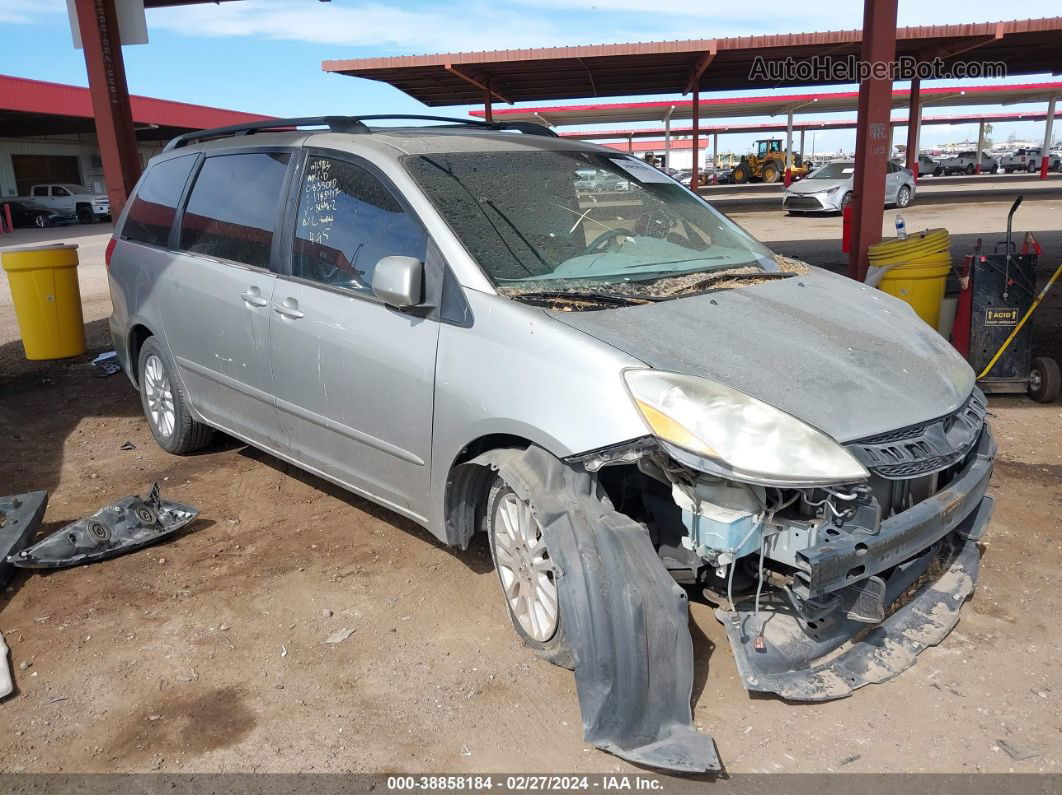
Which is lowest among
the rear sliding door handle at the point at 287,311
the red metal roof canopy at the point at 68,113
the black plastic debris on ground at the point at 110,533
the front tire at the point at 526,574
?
the black plastic debris on ground at the point at 110,533

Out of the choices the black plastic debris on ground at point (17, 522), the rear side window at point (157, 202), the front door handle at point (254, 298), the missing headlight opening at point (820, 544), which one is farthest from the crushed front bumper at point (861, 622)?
the rear side window at point (157, 202)

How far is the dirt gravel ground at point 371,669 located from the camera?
8.59ft

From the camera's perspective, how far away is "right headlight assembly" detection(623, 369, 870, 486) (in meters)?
2.46

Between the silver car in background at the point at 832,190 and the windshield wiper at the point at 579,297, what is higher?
the windshield wiper at the point at 579,297

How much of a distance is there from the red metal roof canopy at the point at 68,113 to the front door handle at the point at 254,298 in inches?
1173

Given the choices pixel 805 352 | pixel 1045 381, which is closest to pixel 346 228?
pixel 805 352

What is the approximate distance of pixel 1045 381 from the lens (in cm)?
587

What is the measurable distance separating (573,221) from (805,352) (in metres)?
1.20

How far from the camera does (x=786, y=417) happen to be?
8.39ft

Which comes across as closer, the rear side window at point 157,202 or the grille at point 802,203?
the rear side window at point 157,202

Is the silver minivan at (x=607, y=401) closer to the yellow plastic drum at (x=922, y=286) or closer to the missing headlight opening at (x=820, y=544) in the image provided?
the missing headlight opening at (x=820, y=544)

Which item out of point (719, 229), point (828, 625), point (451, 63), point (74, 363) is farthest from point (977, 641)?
point (451, 63)

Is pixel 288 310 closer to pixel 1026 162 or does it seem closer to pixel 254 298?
pixel 254 298

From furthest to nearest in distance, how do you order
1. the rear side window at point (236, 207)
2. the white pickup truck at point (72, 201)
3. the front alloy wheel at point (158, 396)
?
the white pickup truck at point (72, 201)
the front alloy wheel at point (158, 396)
the rear side window at point (236, 207)
